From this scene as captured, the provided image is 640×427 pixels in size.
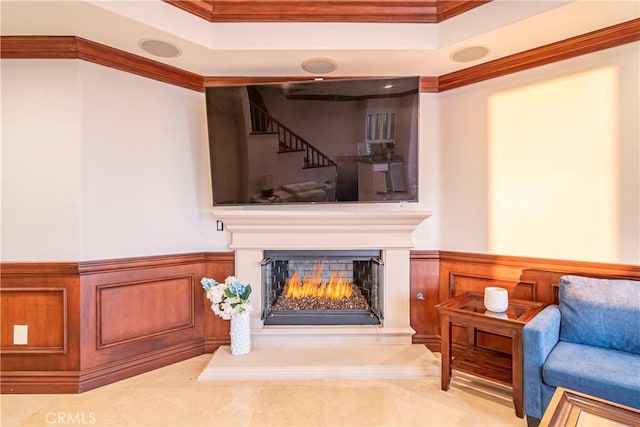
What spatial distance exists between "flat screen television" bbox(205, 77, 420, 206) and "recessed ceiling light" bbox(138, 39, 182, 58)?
347 millimetres

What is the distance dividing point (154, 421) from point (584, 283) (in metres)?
2.83

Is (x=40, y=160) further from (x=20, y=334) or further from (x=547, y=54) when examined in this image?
(x=547, y=54)

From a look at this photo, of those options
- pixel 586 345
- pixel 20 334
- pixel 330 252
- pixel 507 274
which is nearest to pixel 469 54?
pixel 507 274

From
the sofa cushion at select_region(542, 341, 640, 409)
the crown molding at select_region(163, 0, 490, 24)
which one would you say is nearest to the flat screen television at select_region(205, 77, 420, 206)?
the crown molding at select_region(163, 0, 490, 24)

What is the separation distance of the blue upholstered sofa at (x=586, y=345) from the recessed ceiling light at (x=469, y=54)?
1.74 m

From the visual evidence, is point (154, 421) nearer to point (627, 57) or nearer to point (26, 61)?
point (26, 61)

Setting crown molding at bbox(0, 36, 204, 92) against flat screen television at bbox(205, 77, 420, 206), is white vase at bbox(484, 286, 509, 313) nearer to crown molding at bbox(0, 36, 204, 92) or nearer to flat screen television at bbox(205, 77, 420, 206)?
flat screen television at bbox(205, 77, 420, 206)

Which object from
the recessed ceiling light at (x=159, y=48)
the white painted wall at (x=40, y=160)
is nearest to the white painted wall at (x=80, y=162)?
the white painted wall at (x=40, y=160)

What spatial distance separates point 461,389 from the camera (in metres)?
2.23

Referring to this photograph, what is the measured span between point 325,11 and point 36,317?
3.02 metres

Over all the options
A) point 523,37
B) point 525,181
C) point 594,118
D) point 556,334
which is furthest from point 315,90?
point 556,334

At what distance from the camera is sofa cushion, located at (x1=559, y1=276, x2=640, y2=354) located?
1837 millimetres

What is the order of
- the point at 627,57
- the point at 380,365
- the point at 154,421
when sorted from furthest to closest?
the point at 380,365 → the point at 627,57 → the point at 154,421

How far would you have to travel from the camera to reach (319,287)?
303 cm
